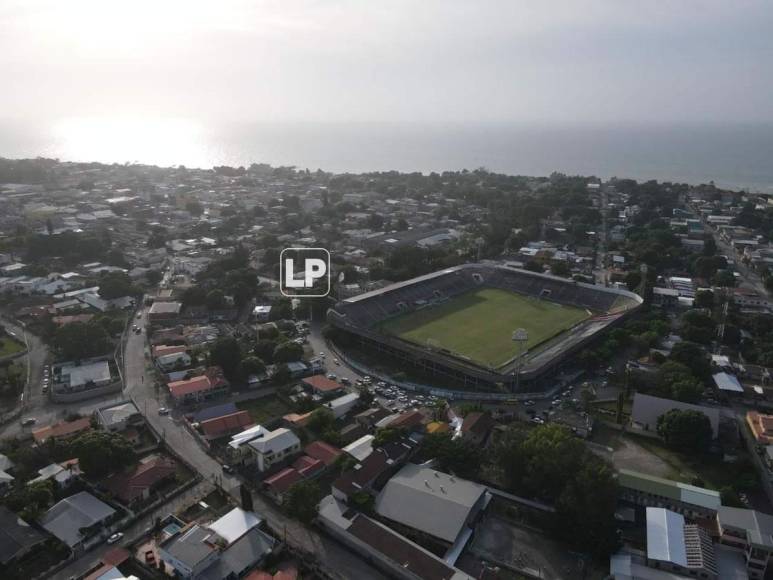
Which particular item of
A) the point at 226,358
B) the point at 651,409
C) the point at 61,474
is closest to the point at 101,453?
the point at 61,474

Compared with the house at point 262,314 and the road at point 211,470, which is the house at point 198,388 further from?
the house at point 262,314

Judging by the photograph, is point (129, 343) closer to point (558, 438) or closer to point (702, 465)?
point (558, 438)

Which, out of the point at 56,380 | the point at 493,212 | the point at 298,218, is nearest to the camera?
the point at 56,380

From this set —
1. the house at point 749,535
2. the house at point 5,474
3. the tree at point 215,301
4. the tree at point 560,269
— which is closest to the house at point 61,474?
the house at point 5,474

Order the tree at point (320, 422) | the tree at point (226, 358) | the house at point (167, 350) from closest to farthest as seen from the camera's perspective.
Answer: the tree at point (320, 422)
the tree at point (226, 358)
the house at point (167, 350)

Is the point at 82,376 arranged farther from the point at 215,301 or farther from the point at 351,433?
the point at 351,433

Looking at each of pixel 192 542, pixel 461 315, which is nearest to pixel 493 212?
pixel 461 315
